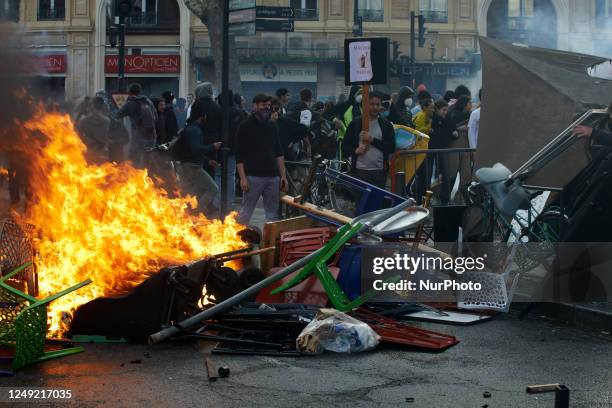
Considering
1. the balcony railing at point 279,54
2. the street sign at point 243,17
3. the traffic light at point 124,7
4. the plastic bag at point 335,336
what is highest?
the balcony railing at point 279,54

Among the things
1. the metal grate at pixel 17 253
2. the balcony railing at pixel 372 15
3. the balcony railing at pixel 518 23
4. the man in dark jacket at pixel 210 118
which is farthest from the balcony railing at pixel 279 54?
the metal grate at pixel 17 253

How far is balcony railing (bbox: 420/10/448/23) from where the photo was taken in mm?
51000

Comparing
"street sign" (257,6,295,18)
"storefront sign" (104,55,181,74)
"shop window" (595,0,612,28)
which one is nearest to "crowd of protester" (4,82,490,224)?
"street sign" (257,6,295,18)

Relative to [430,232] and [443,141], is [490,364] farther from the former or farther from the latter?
[443,141]

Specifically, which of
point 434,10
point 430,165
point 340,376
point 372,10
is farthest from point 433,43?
point 340,376

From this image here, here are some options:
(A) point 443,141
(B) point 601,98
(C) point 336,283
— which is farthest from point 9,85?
(A) point 443,141

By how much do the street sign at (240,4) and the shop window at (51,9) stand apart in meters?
2.13

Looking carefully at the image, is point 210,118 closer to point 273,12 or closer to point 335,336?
point 273,12

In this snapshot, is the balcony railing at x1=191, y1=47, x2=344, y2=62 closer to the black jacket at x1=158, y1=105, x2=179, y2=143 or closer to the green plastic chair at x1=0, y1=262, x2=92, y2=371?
the black jacket at x1=158, y1=105, x2=179, y2=143

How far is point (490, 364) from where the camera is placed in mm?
6969

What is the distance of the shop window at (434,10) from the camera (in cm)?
5100

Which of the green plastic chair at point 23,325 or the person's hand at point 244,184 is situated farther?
the person's hand at point 244,184

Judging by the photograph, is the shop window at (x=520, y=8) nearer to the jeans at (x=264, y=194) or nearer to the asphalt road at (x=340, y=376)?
the jeans at (x=264, y=194)

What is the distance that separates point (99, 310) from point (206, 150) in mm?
6751
